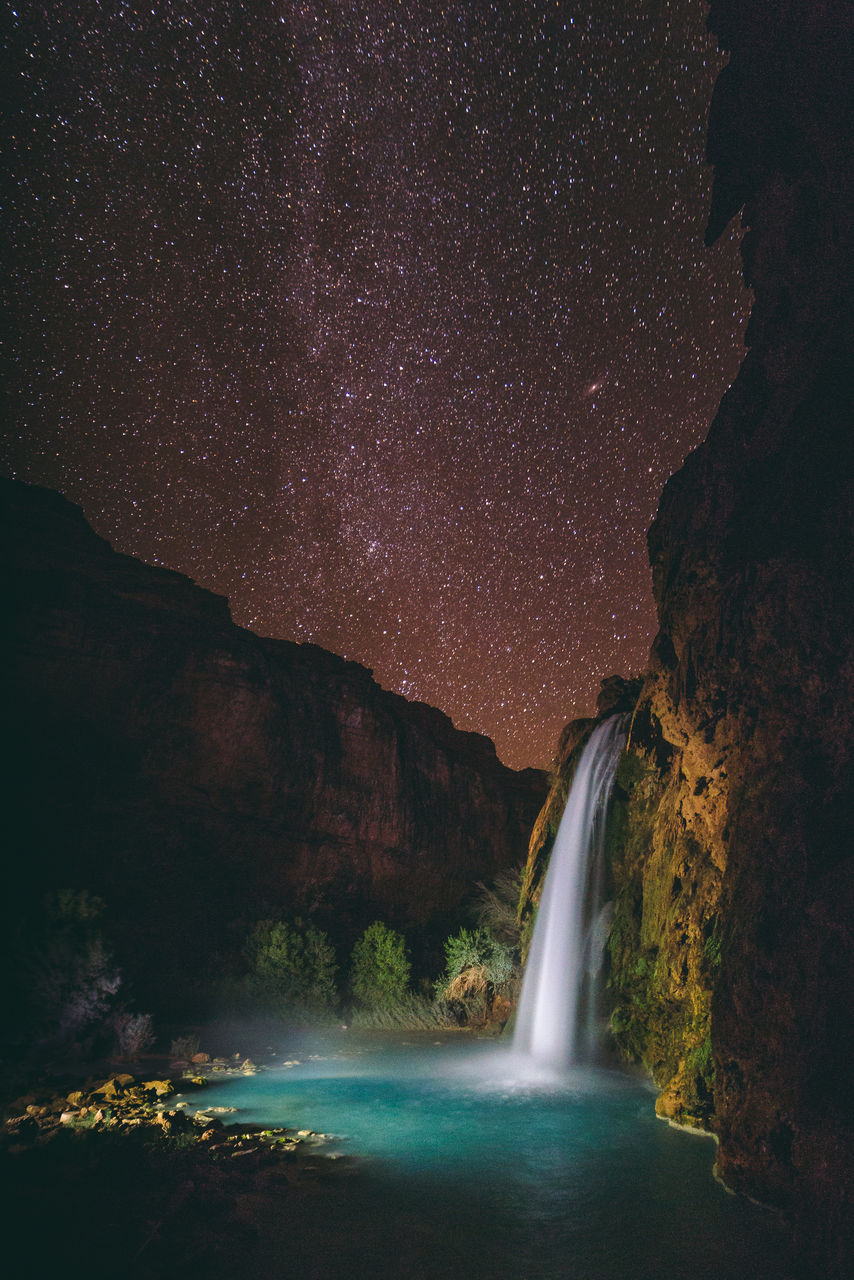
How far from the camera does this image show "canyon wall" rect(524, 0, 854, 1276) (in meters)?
6.29

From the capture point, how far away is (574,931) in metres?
17.7

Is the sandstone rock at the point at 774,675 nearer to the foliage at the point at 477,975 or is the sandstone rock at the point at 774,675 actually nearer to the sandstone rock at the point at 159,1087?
the sandstone rock at the point at 159,1087

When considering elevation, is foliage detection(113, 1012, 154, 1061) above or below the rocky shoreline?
below

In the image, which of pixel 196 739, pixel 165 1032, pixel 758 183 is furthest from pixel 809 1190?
pixel 196 739

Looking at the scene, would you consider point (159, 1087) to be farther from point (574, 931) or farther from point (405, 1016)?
point (405, 1016)

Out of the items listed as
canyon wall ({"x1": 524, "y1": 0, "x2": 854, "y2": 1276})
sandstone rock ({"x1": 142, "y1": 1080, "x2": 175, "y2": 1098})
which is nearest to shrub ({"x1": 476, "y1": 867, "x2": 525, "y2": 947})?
canyon wall ({"x1": 524, "y1": 0, "x2": 854, "y2": 1276})

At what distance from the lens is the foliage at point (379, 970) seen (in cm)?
2475

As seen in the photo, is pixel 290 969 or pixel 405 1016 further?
pixel 290 969

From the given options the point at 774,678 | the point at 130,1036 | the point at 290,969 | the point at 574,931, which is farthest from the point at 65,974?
the point at 774,678

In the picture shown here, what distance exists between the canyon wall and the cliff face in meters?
20.0

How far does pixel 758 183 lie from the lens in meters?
9.33

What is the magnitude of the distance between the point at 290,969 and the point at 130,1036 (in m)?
10.0

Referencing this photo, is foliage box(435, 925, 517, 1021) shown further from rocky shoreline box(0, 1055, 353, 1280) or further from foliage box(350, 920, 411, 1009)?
rocky shoreline box(0, 1055, 353, 1280)

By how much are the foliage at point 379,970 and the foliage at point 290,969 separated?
1028 mm
